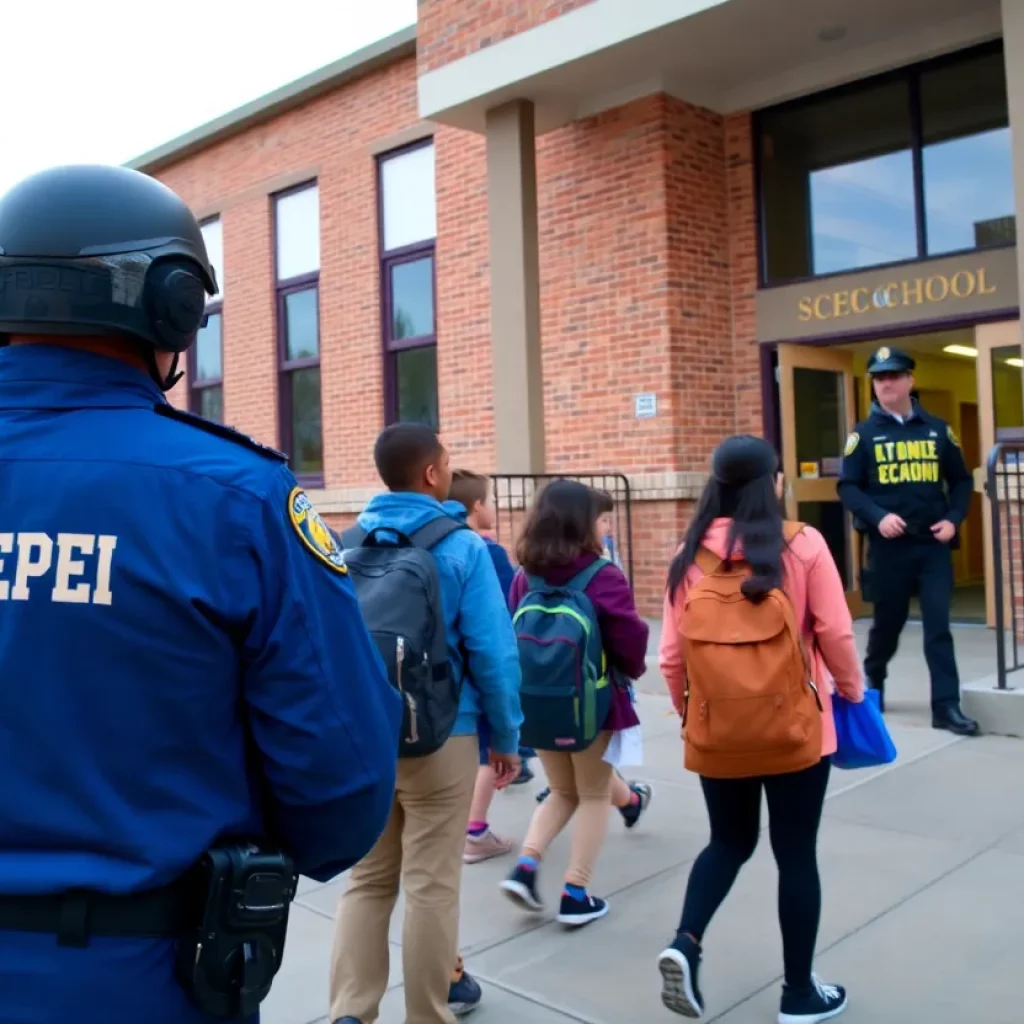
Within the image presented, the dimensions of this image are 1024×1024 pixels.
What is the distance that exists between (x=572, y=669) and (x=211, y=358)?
12.4 m

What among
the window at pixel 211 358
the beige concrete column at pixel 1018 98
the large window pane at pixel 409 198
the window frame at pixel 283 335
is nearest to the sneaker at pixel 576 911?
the beige concrete column at pixel 1018 98

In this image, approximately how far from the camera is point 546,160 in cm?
1023

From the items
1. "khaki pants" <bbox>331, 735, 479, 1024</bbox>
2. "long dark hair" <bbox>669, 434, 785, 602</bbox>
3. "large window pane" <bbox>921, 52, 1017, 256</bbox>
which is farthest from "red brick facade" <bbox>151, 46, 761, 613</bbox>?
"khaki pants" <bbox>331, 735, 479, 1024</bbox>

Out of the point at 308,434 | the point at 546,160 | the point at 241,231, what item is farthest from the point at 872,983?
the point at 241,231

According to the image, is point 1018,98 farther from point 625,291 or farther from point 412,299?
point 412,299

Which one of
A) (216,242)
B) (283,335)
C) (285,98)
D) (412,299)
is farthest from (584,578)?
(216,242)

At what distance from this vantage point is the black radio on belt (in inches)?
58.2

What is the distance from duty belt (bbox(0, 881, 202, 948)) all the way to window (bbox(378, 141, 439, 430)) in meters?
10.3

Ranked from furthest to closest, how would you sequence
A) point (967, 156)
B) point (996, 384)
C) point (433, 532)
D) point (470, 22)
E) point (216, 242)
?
point (216, 242), point (470, 22), point (967, 156), point (996, 384), point (433, 532)

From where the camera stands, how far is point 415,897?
2.91 m

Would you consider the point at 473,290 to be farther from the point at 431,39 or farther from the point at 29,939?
the point at 29,939

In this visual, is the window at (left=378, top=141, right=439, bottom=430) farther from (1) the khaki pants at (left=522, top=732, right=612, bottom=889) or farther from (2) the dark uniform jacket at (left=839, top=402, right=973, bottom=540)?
(1) the khaki pants at (left=522, top=732, right=612, bottom=889)

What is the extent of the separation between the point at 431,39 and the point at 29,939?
9.23 metres

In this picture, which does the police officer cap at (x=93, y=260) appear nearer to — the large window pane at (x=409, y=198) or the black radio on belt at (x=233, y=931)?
the black radio on belt at (x=233, y=931)
